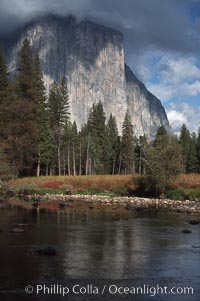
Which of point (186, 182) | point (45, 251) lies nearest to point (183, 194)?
point (186, 182)

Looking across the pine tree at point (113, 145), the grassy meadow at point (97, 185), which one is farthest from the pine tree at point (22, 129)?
the pine tree at point (113, 145)

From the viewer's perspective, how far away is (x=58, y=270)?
12867 millimetres

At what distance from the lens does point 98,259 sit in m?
14.7

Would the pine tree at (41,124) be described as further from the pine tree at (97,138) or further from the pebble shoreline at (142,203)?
the pebble shoreline at (142,203)

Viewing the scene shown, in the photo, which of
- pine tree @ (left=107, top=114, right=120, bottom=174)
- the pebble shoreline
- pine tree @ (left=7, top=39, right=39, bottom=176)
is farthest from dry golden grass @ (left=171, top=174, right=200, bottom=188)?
pine tree @ (left=107, top=114, right=120, bottom=174)

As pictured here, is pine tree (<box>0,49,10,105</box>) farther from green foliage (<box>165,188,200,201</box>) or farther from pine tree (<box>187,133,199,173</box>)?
pine tree (<box>187,133,199,173</box>)

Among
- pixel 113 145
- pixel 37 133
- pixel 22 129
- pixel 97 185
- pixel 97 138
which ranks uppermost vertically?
pixel 97 138

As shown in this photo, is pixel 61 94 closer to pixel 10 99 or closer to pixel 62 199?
pixel 10 99

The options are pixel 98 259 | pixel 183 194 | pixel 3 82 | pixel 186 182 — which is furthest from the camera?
pixel 3 82

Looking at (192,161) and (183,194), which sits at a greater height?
(192,161)

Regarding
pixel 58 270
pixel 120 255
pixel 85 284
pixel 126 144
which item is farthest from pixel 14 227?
pixel 126 144

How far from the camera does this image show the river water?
1099 centimetres

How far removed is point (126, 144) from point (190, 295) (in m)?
79.8

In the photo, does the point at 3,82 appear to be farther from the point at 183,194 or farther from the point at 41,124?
the point at 183,194
